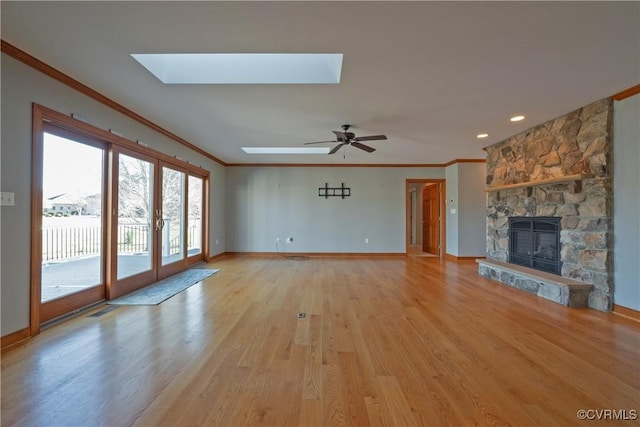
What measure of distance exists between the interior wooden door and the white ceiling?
13.1 ft

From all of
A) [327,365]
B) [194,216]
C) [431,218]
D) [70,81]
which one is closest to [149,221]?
[194,216]

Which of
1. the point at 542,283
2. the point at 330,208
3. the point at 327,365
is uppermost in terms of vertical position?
the point at 330,208

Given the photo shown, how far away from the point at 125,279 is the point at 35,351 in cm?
162

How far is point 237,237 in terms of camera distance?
7414 millimetres

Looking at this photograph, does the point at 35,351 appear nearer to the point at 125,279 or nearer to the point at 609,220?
the point at 125,279

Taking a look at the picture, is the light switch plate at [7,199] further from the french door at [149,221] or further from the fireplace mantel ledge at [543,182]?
the fireplace mantel ledge at [543,182]

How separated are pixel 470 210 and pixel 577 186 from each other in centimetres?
302

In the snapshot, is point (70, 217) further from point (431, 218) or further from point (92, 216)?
point (431, 218)

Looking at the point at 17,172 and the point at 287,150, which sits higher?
the point at 287,150

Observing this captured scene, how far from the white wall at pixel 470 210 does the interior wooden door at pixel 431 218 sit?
969 millimetres

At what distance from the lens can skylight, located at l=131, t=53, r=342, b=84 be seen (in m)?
2.77

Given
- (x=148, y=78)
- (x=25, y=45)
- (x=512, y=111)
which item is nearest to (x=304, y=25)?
(x=148, y=78)

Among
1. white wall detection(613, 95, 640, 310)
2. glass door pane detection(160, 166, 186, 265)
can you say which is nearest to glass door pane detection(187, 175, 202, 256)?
glass door pane detection(160, 166, 186, 265)

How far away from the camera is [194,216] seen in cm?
596
